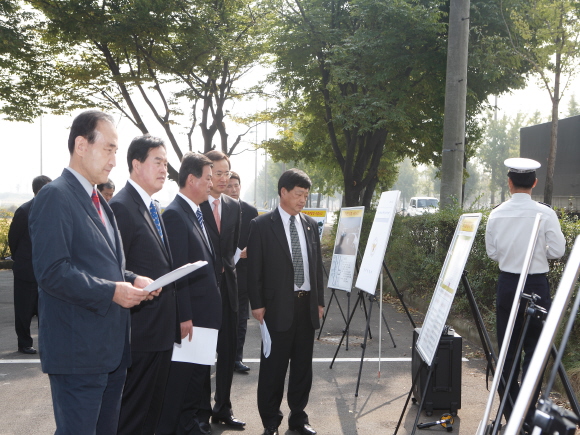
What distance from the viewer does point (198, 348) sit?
4.28 meters

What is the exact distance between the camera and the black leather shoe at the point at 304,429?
4789mm

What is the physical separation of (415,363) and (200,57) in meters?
14.8

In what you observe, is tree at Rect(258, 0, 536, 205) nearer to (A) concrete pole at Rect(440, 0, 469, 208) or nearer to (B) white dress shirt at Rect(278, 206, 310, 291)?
(A) concrete pole at Rect(440, 0, 469, 208)

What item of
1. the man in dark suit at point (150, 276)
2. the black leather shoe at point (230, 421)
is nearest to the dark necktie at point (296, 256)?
the black leather shoe at point (230, 421)

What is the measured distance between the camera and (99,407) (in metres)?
2.87

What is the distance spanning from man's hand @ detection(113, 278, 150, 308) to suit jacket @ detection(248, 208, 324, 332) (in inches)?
82.7

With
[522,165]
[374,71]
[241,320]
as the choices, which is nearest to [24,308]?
[241,320]

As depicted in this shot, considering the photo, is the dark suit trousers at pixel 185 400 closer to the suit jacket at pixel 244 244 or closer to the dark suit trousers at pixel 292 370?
the dark suit trousers at pixel 292 370

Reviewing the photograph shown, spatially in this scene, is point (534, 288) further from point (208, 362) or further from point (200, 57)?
point (200, 57)

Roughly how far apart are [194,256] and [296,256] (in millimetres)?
932

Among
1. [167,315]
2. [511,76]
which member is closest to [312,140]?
[511,76]

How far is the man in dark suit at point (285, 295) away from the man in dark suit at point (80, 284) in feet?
6.43

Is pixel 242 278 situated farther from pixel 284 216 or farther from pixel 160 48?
pixel 160 48

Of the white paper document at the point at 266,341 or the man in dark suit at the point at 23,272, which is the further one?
Result: the man in dark suit at the point at 23,272
